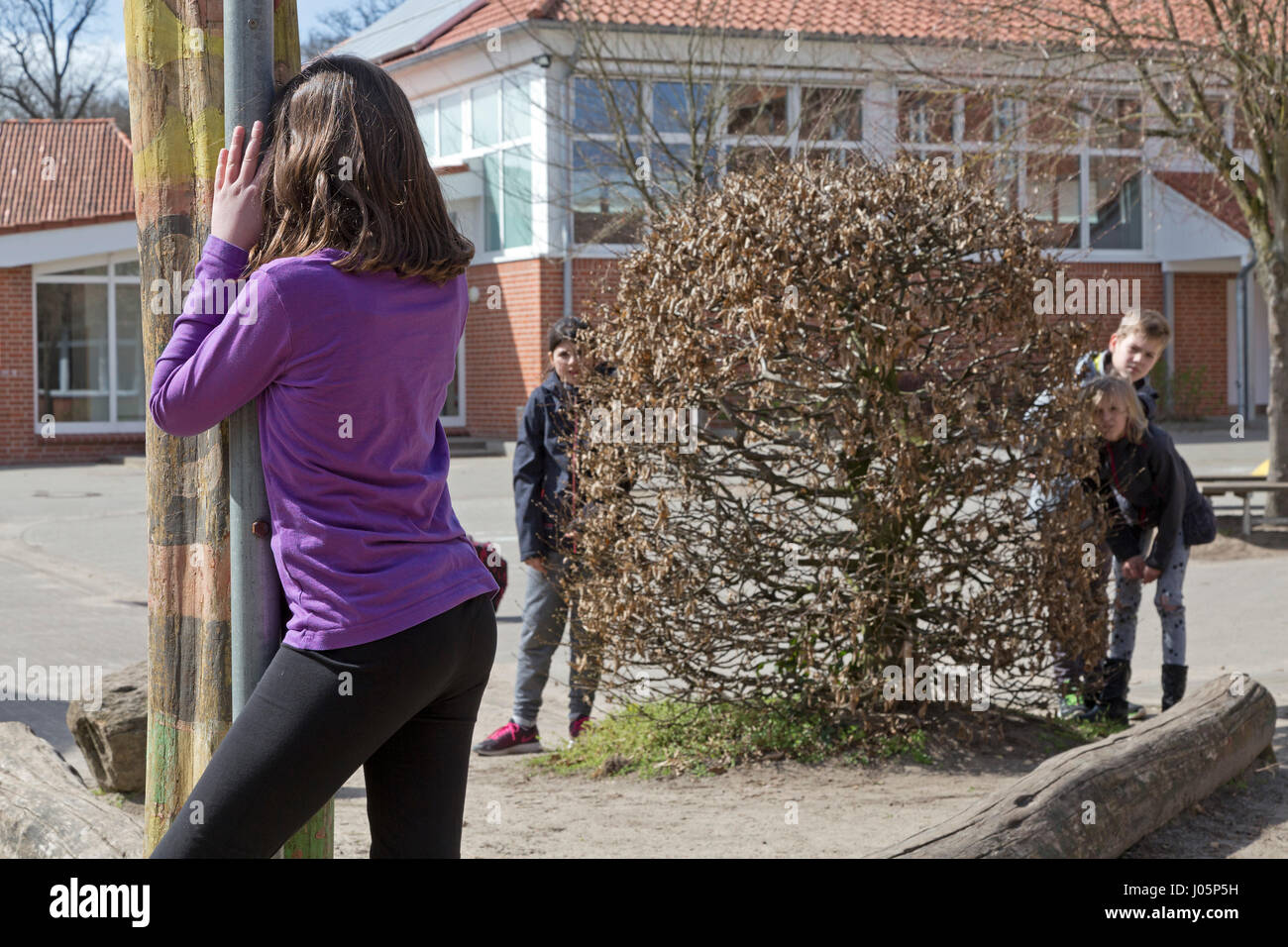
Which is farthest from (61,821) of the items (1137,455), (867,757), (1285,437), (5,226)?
(5,226)

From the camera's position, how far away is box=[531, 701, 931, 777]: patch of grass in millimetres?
5918

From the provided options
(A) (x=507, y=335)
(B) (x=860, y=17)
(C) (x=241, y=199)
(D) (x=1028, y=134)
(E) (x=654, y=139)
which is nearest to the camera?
(C) (x=241, y=199)

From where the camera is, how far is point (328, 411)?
233 cm

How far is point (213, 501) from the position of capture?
2754mm

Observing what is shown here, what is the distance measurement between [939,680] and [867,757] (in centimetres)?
43

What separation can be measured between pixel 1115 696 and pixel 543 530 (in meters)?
2.79

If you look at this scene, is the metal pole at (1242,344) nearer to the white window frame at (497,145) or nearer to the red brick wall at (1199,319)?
the red brick wall at (1199,319)

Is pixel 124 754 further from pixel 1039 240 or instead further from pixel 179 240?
pixel 1039 240

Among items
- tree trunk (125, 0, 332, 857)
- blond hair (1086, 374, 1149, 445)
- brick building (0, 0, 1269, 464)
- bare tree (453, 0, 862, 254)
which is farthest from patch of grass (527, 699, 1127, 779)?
brick building (0, 0, 1269, 464)

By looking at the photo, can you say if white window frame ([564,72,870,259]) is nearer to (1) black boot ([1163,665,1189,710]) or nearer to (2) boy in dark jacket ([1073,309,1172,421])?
(2) boy in dark jacket ([1073,309,1172,421])

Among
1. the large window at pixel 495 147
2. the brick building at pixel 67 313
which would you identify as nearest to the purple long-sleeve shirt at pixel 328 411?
the large window at pixel 495 147

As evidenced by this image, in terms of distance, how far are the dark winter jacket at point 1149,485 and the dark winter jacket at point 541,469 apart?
2.47 m

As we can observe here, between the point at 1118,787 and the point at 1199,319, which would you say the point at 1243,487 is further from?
the point at 1199,319

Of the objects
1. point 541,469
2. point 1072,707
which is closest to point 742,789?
point 541,469
